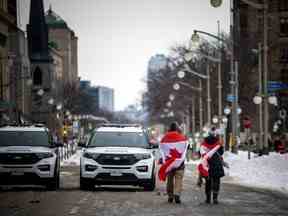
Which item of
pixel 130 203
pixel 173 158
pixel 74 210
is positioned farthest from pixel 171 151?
pixel 74 210

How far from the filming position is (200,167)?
83.0ft

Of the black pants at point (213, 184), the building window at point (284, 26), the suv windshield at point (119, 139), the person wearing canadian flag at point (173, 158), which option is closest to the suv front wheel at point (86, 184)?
the suv windshield at point (119, 139)

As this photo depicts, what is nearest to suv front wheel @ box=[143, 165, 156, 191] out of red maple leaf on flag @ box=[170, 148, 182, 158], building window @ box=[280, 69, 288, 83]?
red maple leaf on flag @ box=[170, 148, 182, 158]

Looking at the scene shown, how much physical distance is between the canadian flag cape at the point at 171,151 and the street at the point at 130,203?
0.76 m

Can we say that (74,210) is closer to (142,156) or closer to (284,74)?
(142,156)

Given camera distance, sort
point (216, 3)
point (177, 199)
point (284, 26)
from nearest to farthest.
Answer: point (177, 199), point (216, 3), point (284, 26)

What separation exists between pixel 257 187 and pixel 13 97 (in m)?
80.7

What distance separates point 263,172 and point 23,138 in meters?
11.8

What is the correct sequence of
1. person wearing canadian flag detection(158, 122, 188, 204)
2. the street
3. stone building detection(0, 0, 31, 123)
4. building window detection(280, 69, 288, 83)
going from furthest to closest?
building window detection(280, 69, 288, 83) → stone building detection(0, 0, 31, 123) → person wearing canadian flag detection(158, 122, 188, 204) → the street

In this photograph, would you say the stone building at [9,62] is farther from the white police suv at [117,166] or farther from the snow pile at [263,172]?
the white police suv at [117,166]

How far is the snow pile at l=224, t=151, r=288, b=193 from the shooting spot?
34.6 metres

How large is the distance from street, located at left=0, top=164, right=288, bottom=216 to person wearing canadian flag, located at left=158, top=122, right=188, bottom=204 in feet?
1.41

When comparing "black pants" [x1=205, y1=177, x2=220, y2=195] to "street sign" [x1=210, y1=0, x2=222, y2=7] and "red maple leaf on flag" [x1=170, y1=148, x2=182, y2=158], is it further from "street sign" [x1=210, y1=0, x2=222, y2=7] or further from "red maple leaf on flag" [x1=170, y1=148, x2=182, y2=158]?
"street sign" [x1=210, y1=0, x2=222, y2=7]

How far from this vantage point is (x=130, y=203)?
76.2 ft
